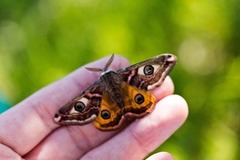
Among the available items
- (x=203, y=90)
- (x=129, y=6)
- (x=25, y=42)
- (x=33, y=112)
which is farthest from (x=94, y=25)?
(x=33, y=112)

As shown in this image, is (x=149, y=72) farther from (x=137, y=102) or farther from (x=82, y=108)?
(x=82, y=108)

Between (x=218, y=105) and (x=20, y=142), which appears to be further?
(x=218, y=105)

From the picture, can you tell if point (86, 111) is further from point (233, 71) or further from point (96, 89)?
point (233, 71)

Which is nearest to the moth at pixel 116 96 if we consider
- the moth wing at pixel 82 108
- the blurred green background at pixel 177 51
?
the moth wing at pixel 82 108

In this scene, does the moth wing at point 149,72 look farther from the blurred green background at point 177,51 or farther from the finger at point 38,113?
the blurred green background at point 177,51

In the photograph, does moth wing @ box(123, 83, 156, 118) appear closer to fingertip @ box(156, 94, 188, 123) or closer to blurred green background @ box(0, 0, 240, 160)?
fingertip @ box(156, 94, 188, 123)

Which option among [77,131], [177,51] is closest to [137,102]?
[77,131]

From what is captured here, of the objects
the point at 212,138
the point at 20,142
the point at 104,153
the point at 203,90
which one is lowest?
the point at 212,138

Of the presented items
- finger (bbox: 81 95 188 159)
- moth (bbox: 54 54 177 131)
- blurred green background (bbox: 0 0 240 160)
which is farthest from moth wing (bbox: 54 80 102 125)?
blurred green background (bbox: 0 0 240 160)
